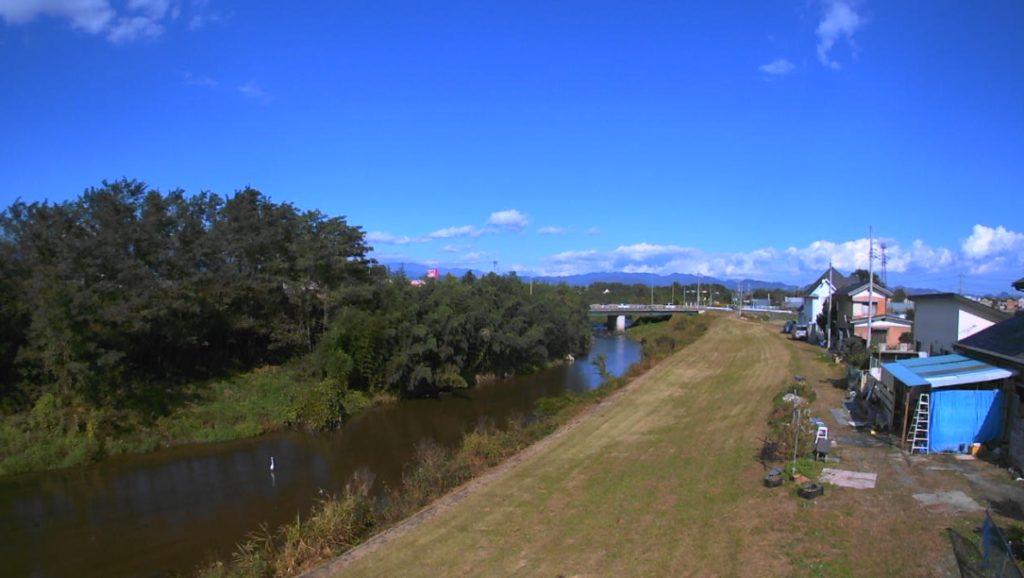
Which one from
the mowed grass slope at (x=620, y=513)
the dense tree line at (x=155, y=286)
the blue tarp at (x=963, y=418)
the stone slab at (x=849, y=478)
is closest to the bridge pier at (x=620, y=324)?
the dense tree line at (x=155, y=286)

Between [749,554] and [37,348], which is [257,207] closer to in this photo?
[37,348]

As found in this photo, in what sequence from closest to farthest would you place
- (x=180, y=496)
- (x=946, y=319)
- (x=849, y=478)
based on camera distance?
(x=849, y=478)
(x=180, y=496)
(x=946, y=319)

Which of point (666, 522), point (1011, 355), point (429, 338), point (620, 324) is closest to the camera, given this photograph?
point (666, 522)

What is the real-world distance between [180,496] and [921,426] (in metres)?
20.6

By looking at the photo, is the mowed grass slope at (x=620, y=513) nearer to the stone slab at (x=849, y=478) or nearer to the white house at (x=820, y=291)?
the stone slab at (x=849, y=478)

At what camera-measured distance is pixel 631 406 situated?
2581 cm

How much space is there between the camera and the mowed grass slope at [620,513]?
10422 millimetres

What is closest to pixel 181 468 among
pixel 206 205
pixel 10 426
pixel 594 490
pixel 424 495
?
pixel 10 426

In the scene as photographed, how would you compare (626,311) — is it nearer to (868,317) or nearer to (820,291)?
(820,291)

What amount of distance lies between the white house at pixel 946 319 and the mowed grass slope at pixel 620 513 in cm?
780

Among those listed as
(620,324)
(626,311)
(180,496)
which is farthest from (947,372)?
(620,324)

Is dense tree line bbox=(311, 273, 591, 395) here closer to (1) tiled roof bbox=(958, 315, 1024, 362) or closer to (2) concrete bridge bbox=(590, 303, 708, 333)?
(1) tiled roof bbox=(958, 315, 1024, 362)

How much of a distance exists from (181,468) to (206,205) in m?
16.9

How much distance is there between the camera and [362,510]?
14102 millimetres
